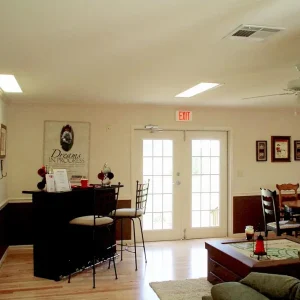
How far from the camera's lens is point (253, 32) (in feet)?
8.44

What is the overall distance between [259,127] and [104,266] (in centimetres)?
382

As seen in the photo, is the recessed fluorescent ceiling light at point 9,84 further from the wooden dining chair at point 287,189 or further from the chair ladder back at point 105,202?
the wooden dining chair at point 287,189

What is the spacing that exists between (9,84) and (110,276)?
2673 mm

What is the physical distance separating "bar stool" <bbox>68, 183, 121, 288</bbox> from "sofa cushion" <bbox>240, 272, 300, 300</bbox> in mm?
2527

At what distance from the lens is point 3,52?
3.08 m

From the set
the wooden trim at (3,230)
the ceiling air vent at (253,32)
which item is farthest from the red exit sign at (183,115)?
the ceiling air vent at (253,32)

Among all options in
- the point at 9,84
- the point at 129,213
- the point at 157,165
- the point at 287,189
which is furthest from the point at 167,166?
the point at 9,84

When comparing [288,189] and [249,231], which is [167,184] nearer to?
[288,189]

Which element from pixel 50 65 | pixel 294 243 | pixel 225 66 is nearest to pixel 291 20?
pixel 225 66

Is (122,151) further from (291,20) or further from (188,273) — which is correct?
(291,20)

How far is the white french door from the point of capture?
21.2 ft

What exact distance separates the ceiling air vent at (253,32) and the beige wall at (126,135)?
3800 millimetres

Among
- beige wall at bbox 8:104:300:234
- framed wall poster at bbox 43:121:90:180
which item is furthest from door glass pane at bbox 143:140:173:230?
framed wall poster at bbox 43:121:90:180

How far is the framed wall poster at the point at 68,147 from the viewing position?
6.00 meters
